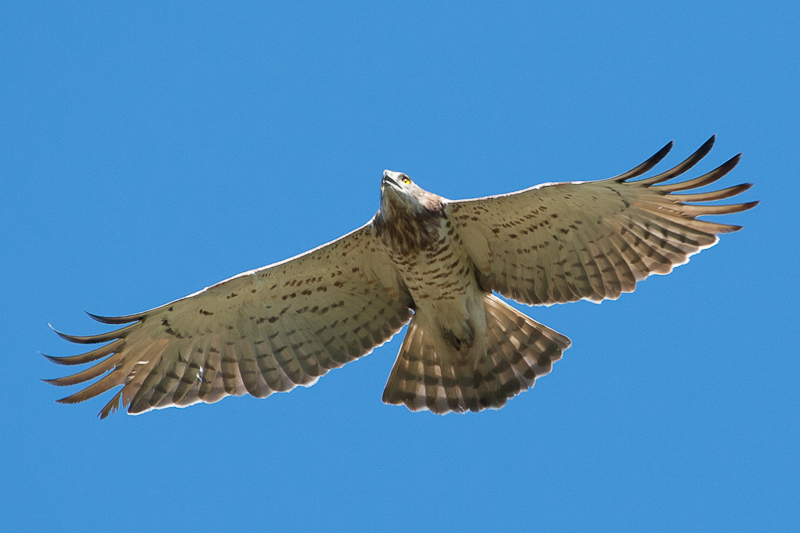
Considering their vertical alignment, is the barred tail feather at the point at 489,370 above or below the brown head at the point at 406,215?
below

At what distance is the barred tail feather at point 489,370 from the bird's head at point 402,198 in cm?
145

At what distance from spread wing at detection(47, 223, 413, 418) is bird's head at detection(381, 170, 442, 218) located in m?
0.47

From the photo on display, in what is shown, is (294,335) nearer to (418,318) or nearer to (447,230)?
(418,318)

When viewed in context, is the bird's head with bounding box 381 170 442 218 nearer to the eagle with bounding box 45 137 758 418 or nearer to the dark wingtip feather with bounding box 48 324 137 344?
the eagle with bounding box 45 137 758 418

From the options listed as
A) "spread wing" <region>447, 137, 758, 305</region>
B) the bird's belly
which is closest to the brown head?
the bird's belly

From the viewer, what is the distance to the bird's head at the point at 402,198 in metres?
8.23

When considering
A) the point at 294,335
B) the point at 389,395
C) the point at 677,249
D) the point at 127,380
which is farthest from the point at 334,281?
the point at 677,249

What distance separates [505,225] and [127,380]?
168 inches

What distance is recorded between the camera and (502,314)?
9234mm

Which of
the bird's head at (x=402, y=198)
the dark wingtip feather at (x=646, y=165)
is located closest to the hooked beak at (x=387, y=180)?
the bird's head at (x=402, y=198)

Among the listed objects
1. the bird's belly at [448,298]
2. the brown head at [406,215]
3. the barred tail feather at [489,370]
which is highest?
the brown head at [406,215]

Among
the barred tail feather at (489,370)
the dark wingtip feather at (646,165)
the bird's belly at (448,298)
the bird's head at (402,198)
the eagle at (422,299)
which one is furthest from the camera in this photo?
the barred tail feather at (489,370)

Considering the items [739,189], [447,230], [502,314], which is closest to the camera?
[739,189]

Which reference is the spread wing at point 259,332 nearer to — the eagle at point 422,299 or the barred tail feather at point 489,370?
the eagle at point 422,299
